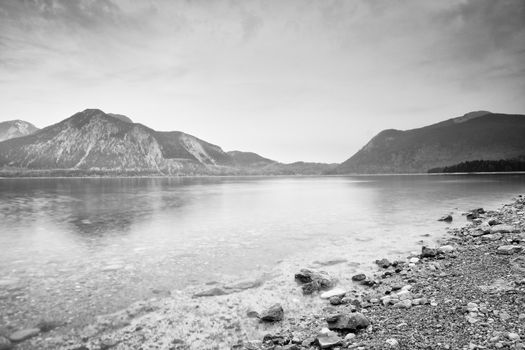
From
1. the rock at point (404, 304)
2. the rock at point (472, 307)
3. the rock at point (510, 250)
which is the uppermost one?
the rock at point (510, 250)

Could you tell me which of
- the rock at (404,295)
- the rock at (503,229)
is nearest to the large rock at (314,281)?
the rock at (404,295)

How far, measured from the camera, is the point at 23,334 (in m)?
9.73

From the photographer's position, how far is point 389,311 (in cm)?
984

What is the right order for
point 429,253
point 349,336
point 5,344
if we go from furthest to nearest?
1. point 429,253
2. point 5,344
3. point 349,336

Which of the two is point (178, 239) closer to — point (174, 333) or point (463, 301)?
point (174, 333)

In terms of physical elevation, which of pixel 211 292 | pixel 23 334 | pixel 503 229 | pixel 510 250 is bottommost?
pixel 211 292

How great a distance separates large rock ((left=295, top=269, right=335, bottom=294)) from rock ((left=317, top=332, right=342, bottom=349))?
4.36 meters

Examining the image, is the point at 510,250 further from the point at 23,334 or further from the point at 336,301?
the point at 23,334

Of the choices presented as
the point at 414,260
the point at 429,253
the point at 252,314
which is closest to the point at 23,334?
the point at 252,314

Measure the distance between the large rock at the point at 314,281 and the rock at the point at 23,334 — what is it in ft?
30.5

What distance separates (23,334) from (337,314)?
9.54m

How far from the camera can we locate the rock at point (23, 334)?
9445mm

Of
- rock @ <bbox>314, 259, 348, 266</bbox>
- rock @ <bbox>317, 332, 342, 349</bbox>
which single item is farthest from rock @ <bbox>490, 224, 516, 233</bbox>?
rock @ <bbox>317, 332, 342, 349</bbox>

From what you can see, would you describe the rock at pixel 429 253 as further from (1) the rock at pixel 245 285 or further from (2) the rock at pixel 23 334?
(2) the rock at pixel 23 334
